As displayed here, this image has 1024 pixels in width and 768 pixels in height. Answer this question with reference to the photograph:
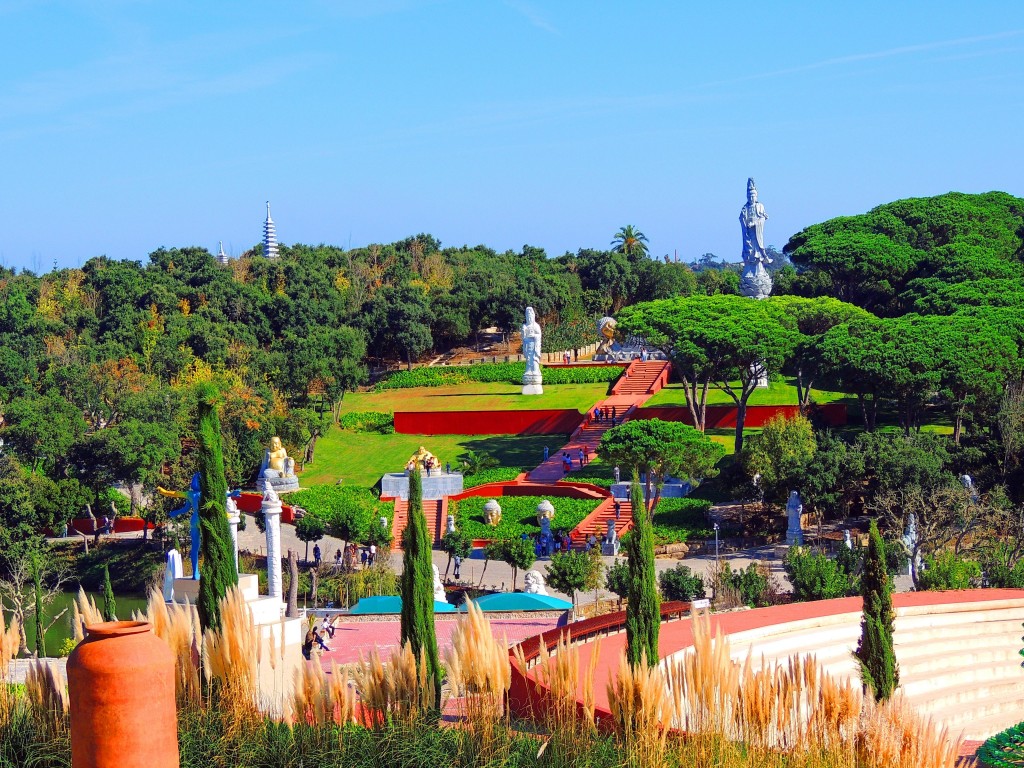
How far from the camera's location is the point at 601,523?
132 ft

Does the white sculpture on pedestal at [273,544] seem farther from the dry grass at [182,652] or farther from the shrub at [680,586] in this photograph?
the dry grass at [182,652]

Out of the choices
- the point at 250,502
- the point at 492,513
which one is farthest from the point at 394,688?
the point at 250,502

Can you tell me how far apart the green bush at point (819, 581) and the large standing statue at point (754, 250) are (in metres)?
36.1

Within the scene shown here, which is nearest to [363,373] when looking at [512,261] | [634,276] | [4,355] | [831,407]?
[4,355]

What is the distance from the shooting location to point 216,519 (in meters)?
15.3

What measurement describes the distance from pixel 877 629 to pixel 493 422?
3790 centimetres

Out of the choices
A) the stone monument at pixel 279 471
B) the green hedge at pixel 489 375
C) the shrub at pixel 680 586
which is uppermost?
the green hedge at pixel 489 375

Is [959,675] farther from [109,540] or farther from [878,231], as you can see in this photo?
[878,231]

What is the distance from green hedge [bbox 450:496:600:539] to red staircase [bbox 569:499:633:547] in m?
→ 0.37

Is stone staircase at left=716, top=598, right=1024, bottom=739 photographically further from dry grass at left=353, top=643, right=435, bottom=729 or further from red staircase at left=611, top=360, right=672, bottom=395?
red staircase at left=611, top=360, right=672, bottom=395

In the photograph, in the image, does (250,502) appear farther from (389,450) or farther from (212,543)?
(212,543)

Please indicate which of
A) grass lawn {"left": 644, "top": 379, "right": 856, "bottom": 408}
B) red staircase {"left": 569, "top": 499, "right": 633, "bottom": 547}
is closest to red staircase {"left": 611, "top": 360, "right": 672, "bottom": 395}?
grass lawn {"left": 644, "top": 379, "right": 856, "bottom": 408}

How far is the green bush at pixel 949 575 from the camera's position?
2738 centimetres

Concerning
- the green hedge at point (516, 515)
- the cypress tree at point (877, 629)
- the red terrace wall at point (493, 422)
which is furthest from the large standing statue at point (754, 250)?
the cypress tree at point (877, 629)
